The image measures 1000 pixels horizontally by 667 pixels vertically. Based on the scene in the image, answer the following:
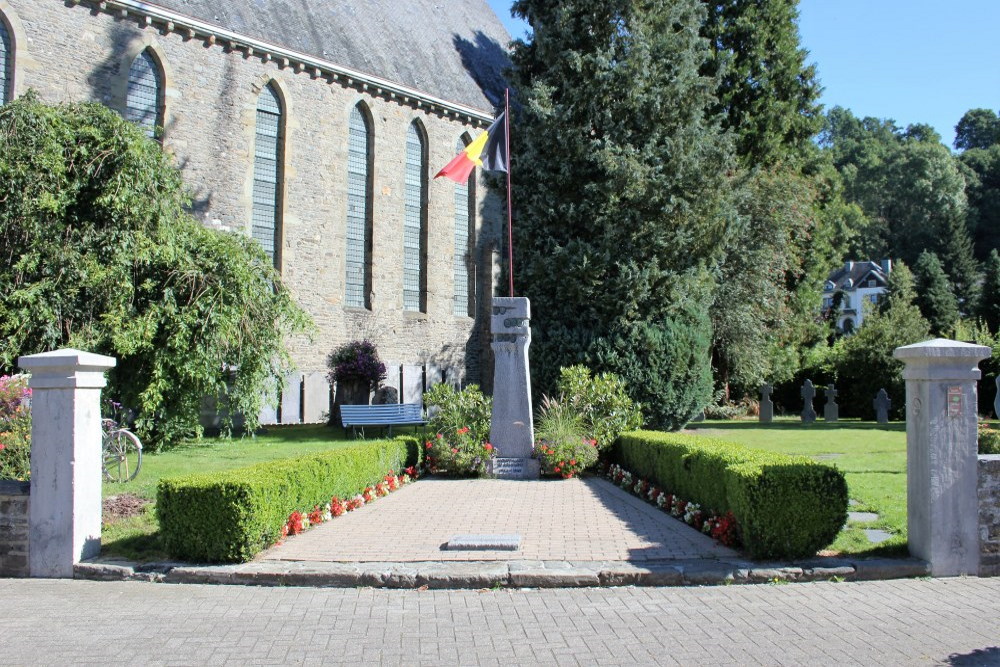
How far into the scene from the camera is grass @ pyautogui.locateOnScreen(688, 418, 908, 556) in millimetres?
7270

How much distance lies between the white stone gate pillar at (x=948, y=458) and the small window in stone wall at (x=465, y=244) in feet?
65.1

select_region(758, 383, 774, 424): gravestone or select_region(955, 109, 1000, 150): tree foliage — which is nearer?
select_region(758, 383, 774, 424): gravestone

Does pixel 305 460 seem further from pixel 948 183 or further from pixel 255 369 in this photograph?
pixel 948 183

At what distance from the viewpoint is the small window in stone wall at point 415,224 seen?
24484 millimetres

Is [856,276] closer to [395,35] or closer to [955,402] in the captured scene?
[395,35]

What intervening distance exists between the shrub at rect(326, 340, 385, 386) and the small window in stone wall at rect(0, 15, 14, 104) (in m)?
9.59

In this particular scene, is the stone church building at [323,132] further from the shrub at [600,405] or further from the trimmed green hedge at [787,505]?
the trimmed green hedge at [787,505]

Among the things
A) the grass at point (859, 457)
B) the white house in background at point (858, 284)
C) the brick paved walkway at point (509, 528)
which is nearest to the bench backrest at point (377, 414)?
the brick paved walkway at point (509, 528)

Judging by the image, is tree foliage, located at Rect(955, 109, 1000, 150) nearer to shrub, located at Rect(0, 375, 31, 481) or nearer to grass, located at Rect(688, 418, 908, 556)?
grass, located at Rect(688, 418, 908, 556)

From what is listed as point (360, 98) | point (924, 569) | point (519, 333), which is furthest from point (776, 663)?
point (360, 98)

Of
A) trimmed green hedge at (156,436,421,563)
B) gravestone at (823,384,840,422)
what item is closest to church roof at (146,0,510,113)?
gravestone at (823,384,840,422)

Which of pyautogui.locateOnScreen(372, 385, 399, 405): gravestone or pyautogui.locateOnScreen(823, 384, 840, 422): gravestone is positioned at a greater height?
pyautogui.locateOnScreen(372, 385, 399, 405): gravestone

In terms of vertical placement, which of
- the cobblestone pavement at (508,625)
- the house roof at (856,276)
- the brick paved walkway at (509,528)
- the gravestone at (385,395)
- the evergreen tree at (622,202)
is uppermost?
the house roof at (856,276)

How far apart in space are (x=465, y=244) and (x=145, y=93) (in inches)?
422
